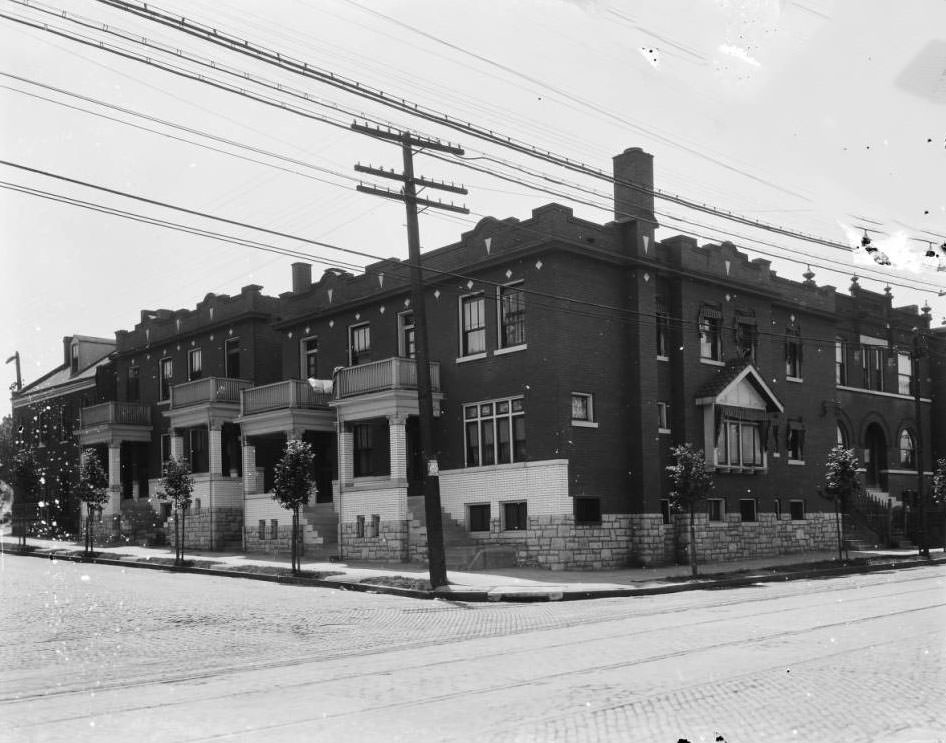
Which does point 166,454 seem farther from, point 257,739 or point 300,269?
point 257,739

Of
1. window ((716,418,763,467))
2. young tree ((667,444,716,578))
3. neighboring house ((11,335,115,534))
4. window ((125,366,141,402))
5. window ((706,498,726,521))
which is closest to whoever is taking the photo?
young tree ((667,444,716,578))

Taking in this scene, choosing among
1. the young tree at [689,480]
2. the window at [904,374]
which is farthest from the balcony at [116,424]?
the window at [904,374]

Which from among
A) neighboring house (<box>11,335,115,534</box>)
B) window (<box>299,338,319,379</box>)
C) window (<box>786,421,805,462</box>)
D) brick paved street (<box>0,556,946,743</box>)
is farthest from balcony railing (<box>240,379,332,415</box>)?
window (<box>786,421,805,462</box>)

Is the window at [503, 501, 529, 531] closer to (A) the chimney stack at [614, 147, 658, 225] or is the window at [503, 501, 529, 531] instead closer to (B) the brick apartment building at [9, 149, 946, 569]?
(B) the brick apartment building at [9, 149, 946, 569]

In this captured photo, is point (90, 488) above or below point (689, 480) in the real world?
below

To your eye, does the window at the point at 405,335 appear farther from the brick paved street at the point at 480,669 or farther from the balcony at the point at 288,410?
the brick paved street at the point at 480,669

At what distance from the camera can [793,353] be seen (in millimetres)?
39375

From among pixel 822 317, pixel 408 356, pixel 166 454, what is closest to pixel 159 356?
pixel 166 454

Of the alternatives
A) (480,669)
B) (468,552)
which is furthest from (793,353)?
(480,669)

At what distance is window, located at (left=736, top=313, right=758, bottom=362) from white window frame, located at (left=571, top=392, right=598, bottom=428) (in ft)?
25.3

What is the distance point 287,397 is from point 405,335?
4.85 meters

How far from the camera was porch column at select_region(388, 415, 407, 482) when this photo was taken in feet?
105

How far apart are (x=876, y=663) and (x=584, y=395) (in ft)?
63.3

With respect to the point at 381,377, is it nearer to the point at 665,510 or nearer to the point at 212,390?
the point at 665,510
